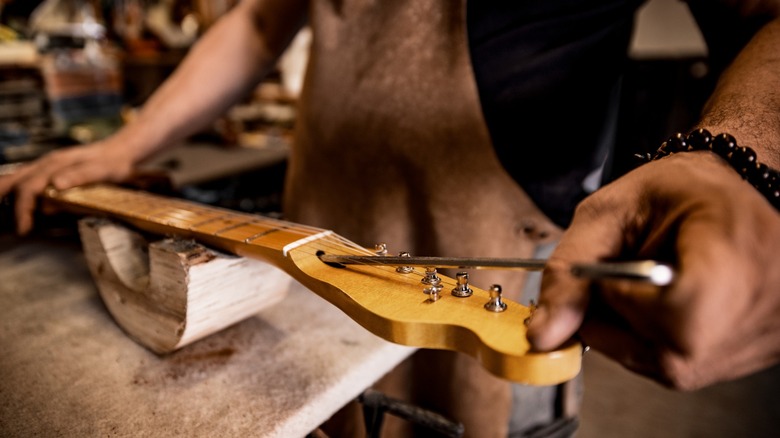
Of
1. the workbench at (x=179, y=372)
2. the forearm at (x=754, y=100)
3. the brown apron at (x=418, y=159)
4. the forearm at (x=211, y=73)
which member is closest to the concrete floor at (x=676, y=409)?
the brown apron at (x=418, y=159)

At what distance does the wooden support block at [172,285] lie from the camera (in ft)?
2.44

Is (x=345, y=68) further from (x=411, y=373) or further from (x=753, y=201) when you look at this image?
(x=753, y=201)

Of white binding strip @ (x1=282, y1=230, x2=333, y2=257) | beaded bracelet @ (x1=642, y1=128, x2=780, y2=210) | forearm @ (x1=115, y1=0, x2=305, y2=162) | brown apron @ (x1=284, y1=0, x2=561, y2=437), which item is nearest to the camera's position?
beaded bracelet @ (x1=642, y1=128, x2=780, y2=210)

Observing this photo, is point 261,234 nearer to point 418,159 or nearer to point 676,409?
point 418,159

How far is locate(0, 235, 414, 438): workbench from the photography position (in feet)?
2.16

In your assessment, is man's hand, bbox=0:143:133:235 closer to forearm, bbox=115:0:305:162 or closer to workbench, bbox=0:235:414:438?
forearm, bbox=115:0:305:162

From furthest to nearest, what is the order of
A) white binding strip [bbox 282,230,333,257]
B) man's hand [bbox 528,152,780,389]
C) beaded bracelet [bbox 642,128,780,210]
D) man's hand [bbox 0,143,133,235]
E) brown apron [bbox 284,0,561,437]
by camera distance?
man's hand [bbox 0,143,133,235] → brown apron [bbox 284,0,561,437] → white binding strip [bbox 282,230,333,257] → beaded bracelet [bbox 642,128,780,210] → man's hand [bbox 528,152,780,389]

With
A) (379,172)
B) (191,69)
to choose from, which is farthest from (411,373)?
(191,69)

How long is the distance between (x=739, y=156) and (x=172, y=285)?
2.51 ft

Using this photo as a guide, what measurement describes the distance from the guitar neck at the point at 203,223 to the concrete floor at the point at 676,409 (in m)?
2.15

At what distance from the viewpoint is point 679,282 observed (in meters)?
0.35

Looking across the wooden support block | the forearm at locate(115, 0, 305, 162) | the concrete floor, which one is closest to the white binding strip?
the wooden support block

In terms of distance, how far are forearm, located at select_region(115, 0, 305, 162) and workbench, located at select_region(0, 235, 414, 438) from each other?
0.54 m

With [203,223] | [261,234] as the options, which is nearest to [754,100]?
[261,234]
